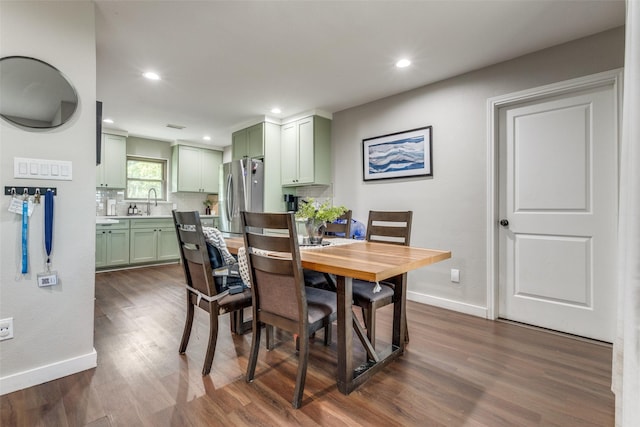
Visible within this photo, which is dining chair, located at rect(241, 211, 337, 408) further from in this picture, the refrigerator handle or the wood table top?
the refrigerator handle

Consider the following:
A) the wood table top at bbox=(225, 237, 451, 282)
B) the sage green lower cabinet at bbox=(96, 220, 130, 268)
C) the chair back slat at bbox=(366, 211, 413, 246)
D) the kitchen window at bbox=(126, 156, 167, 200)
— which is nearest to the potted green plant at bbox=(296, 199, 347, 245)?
the wood table top at bbox=(225, 237, 451, 282)

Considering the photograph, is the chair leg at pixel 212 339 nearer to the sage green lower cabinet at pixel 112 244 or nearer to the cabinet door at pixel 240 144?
the cabinet door at pixel 240 144

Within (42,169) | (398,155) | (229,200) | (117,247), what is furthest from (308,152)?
(117,247)

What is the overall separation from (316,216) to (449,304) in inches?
71.2

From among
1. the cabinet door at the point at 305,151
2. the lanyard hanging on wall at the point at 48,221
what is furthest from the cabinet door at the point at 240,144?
the lanyard hanging on wall at the point at 48,221

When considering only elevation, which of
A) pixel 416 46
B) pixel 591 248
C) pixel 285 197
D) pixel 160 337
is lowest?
pixel 160 337

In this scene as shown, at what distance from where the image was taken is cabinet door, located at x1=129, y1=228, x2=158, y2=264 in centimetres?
502

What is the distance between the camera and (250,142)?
4648 mm

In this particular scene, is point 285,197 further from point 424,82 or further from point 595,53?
point 595,53

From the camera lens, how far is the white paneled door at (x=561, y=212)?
2.31 metres

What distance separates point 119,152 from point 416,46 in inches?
196

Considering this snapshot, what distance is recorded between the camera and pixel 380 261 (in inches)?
62.7

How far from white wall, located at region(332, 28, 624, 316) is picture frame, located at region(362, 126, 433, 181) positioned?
0.23 feet

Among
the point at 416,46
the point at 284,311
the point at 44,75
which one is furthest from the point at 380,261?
the point at 44,75
